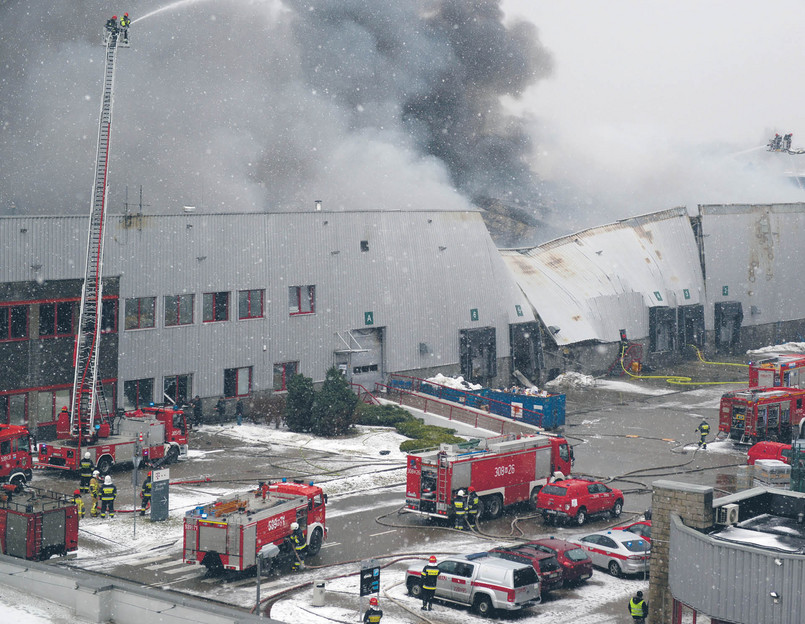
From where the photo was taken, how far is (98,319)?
34.5 metres

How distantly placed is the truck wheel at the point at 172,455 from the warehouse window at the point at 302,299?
10.3 m

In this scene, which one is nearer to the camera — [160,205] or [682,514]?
[682,514]

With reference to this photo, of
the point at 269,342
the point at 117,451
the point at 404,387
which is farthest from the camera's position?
the point at 404,387

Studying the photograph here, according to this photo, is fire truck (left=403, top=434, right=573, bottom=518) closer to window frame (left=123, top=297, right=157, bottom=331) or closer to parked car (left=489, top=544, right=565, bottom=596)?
parked car (left=489, top=544, right=565, bottom=596)

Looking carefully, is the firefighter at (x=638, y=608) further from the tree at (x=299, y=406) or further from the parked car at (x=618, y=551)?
the tree at (x=299, y=406)

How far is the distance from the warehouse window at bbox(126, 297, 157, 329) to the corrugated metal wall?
27.0 metres

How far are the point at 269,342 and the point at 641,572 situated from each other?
22.4 meters

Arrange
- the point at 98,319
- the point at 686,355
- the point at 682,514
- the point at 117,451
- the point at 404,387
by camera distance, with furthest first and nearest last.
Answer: the point at 686,355, the point at 404,387, the point at 98,319, the point at 117,451, the point at 682,514

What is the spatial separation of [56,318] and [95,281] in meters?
2.26

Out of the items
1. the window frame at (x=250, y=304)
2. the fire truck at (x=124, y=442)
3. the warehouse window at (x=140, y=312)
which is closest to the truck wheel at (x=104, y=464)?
the fire truck at (x=124, y=442)

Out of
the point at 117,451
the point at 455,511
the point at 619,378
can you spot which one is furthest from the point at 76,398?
the point at 619,378

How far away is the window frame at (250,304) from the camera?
136 feet

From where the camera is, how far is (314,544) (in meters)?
24.0

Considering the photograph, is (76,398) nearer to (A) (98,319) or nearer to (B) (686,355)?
(A) (98,319)
